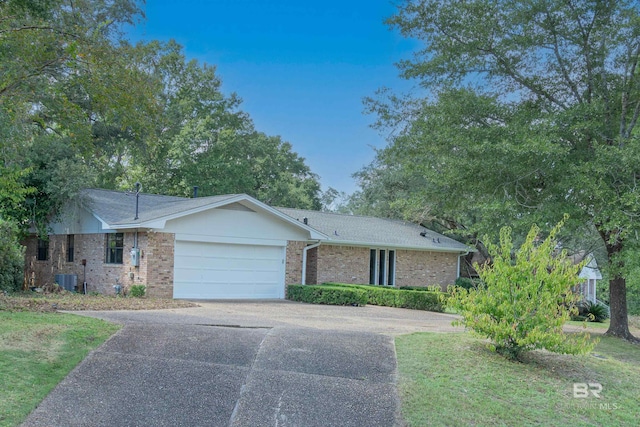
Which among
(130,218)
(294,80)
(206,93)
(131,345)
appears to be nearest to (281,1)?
(294,80)

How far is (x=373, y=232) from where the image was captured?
2456 centimetres

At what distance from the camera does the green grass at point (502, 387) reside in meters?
6.54

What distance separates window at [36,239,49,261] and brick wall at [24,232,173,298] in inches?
7.0

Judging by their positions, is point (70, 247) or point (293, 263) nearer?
point (293, 263)

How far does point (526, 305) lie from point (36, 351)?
23.2 feet

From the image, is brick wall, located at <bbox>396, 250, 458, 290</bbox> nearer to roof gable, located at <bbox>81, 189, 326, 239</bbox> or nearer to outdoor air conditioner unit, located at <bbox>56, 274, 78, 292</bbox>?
roof gable, located at <bbox>81, 189, 326, 239</bbox>

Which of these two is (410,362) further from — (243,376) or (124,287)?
(124,287)

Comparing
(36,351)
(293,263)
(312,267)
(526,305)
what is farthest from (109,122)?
(312,267)

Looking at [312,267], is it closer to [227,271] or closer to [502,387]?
[227,271]

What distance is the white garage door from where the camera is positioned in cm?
1767

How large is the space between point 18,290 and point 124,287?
3.56m

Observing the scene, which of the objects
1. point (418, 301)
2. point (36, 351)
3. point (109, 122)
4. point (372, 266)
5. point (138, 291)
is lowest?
point (418, 301)

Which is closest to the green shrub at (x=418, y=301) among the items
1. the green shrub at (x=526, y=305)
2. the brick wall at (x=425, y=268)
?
the brick wall at (x=425, y=268)

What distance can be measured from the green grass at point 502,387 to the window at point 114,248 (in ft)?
38.0
